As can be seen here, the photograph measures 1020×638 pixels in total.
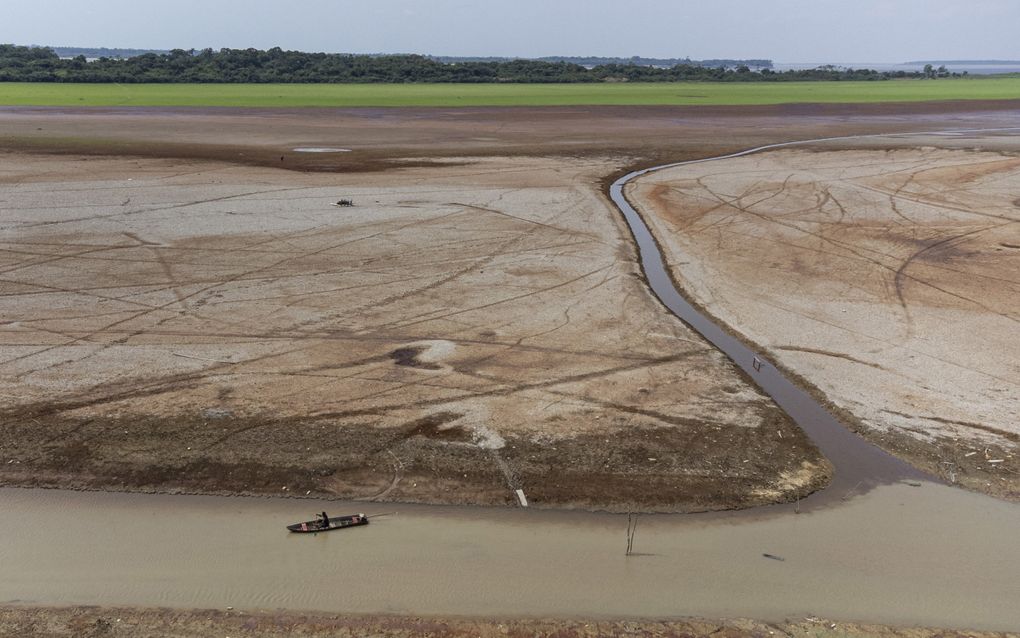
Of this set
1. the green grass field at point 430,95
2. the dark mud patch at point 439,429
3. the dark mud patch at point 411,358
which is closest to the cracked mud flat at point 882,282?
the dark mud patch at point 439,429

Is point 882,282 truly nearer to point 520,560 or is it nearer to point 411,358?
point 411,358

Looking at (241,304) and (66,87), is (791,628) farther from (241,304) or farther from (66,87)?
(66,87)

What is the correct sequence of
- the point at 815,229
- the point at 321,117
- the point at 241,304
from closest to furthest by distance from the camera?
1. the point at 241,304
2. the point at 815,229
3. the point at 321,117

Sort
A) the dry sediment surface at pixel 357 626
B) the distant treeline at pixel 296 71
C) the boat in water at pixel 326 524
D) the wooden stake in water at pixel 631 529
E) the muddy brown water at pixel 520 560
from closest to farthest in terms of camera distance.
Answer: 1. the dry sediment surface at pixel 357 626
2. the muddy brown water at pixel 520 560
3. the wooden stake in water at pixel 631 529
4. the boat in water at pixel 326 524
5. the distant treeline at pixel 296 71

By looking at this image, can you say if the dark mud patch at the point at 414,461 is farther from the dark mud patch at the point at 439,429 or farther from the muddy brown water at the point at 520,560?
the muddy brown water at the point at 520,560

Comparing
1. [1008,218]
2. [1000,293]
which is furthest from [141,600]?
[1008,218]
